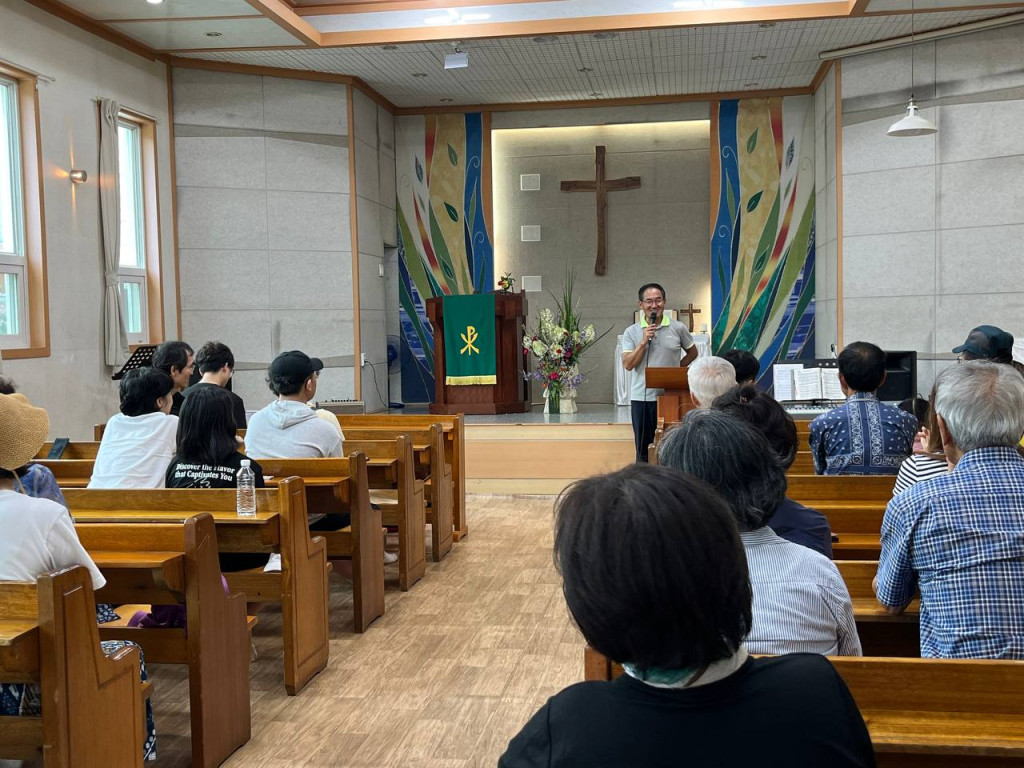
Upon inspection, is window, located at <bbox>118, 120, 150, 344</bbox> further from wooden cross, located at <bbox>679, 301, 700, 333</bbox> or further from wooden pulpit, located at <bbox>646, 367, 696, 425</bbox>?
wooden cross, located at <bbox>679, 301, 700, 333</bbox>

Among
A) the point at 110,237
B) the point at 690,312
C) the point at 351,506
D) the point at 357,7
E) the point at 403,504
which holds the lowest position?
the point at 403,504

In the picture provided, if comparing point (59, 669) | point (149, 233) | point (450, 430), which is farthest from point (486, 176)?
point (59, 669)

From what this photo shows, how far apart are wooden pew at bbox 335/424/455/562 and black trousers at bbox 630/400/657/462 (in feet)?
5.21

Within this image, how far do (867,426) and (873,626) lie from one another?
1.41m

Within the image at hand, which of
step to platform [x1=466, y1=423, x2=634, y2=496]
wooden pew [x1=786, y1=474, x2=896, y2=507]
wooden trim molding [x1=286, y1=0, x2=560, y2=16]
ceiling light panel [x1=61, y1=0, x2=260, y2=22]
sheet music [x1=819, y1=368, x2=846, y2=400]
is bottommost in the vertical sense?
step to platform [x1=466, y1=423, x2=634, y2=496]

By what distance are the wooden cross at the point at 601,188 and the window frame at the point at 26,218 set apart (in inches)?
225

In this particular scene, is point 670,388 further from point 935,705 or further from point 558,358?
point 935,705

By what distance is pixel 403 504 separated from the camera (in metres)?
5.01

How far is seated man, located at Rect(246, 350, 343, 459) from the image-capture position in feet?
15.1

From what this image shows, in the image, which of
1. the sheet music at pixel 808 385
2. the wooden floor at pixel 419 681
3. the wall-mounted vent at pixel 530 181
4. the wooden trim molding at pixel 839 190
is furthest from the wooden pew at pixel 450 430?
the wall-mounted vent at pixel 530 181

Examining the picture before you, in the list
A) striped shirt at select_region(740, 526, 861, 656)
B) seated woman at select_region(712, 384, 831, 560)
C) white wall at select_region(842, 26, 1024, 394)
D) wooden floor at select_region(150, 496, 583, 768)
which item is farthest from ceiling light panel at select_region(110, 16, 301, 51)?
striped shirt at select_region(740, 526, 861, 656)

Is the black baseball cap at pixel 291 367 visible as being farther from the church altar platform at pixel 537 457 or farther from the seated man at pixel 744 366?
the church altar platform at pixel 537 457

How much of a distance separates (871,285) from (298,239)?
5.18m

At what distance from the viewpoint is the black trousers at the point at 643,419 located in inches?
268
